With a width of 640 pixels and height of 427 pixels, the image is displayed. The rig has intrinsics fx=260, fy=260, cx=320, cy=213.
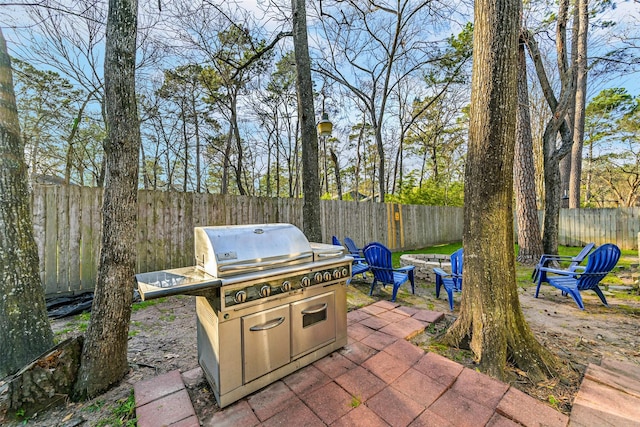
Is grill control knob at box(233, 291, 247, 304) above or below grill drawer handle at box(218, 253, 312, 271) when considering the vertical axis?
below

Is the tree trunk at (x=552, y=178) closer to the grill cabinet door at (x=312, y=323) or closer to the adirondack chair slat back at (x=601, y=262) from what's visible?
the adirondack chair slat back at (x=601, y=262)

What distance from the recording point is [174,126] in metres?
10.9

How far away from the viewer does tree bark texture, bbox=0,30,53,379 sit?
2031mm

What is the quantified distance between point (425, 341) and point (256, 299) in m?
1.80

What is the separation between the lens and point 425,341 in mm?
2584

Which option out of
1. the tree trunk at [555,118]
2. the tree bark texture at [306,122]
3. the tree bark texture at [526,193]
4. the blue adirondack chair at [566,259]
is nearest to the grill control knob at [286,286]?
the tree bark texture at [306,122]

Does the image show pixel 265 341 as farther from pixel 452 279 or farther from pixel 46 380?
pixel 452 279

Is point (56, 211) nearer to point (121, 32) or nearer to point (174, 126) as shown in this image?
point (121, 32)

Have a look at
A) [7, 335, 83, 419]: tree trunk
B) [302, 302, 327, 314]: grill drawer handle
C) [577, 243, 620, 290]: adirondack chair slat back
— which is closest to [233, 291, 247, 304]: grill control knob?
[302, 302, 327, 314]: grill drawer handle

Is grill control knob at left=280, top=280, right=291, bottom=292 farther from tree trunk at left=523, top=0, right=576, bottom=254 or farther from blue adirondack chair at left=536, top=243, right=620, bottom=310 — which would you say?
tree trunk at left=523, top=0, right=576, bottom=254

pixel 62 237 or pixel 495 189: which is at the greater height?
pixel 495 189

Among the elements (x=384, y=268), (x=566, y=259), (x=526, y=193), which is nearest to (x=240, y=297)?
(x=384, y=268)

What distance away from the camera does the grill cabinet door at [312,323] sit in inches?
81.4

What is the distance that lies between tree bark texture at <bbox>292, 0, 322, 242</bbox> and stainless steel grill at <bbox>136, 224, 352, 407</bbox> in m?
2.51
